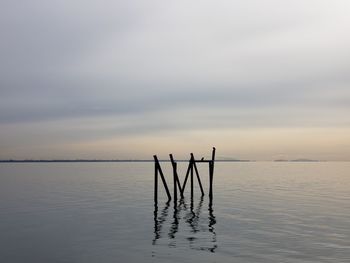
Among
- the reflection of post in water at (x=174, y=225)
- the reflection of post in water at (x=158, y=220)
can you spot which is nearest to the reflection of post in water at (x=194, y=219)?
the reflection of post in water at (x=174, y=225)

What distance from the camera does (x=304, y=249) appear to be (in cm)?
1833

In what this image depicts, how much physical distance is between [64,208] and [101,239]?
49.0 ft

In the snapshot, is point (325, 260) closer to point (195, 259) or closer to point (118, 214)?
point (195, 259)

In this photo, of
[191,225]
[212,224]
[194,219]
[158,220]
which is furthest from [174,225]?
[194,219]

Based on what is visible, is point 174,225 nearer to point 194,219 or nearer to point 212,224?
point 212,224

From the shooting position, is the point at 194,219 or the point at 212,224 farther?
the point at 194,219

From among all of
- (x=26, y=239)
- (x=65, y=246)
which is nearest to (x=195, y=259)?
(x=65, y=246)

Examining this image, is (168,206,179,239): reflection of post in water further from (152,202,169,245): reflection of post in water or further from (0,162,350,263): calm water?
(152,202,169,245): reflection of post in water

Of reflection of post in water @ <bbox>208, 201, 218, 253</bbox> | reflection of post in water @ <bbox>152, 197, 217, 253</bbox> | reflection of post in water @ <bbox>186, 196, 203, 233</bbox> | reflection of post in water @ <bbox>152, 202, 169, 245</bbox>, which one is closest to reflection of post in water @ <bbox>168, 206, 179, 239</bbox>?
reflection of post in water @ <bbox>152, 197, 217, 253</bbox>

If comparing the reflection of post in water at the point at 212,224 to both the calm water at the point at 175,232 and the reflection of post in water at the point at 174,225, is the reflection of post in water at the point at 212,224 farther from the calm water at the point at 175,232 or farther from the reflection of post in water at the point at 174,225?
the reflection of post in water at the point at 174,225

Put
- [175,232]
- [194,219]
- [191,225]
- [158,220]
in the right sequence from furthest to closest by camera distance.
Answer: [194,219], [158,220], [191,225], [175,232]

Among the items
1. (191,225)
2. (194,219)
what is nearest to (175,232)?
(191,225)

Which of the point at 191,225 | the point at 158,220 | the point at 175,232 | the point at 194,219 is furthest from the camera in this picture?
the point at 194,219

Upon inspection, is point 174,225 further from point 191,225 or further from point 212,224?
point 212,224
